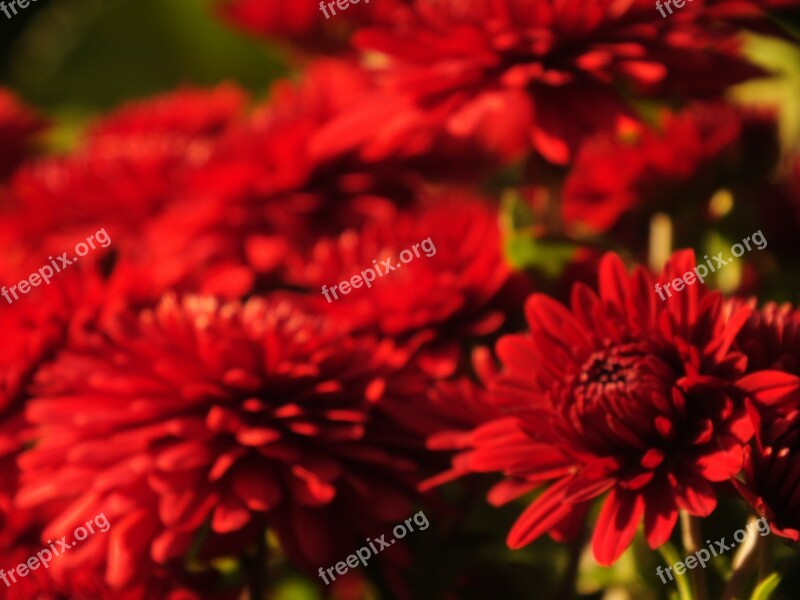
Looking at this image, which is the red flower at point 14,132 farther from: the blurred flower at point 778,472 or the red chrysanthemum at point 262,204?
the blurred flower at point 778,472

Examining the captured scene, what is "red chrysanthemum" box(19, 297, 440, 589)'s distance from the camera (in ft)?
1.69

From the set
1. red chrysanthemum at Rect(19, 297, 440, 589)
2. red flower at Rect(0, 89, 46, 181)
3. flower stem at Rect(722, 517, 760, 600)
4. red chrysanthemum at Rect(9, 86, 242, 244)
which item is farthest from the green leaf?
red flower at Rect(0, 89, 46, 181)

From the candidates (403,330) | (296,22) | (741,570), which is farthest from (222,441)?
(296,22)

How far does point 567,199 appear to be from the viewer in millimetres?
748

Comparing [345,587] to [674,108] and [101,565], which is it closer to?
[101,565]

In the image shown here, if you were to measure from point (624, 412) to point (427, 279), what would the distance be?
196mm

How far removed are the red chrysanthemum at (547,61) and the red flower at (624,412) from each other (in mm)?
121

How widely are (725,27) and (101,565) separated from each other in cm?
45

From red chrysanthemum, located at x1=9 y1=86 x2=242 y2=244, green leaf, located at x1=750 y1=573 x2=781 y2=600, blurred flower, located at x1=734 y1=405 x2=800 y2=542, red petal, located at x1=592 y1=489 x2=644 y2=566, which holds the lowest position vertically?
green leaf, located at x1=750 y1=573 x2=781 y2=600

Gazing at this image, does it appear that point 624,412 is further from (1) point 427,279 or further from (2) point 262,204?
(2) point 262,204

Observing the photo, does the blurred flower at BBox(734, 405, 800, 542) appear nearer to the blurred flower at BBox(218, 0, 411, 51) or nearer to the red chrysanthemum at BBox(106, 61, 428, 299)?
the red chrysanthemum at BBox(106, 61, 428, 299)

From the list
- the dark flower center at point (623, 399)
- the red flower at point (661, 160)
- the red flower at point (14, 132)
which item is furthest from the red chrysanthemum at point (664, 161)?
the red flower at point (14, 132)

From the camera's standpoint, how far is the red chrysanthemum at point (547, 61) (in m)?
0.56

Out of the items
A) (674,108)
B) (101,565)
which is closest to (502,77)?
(674,108)
